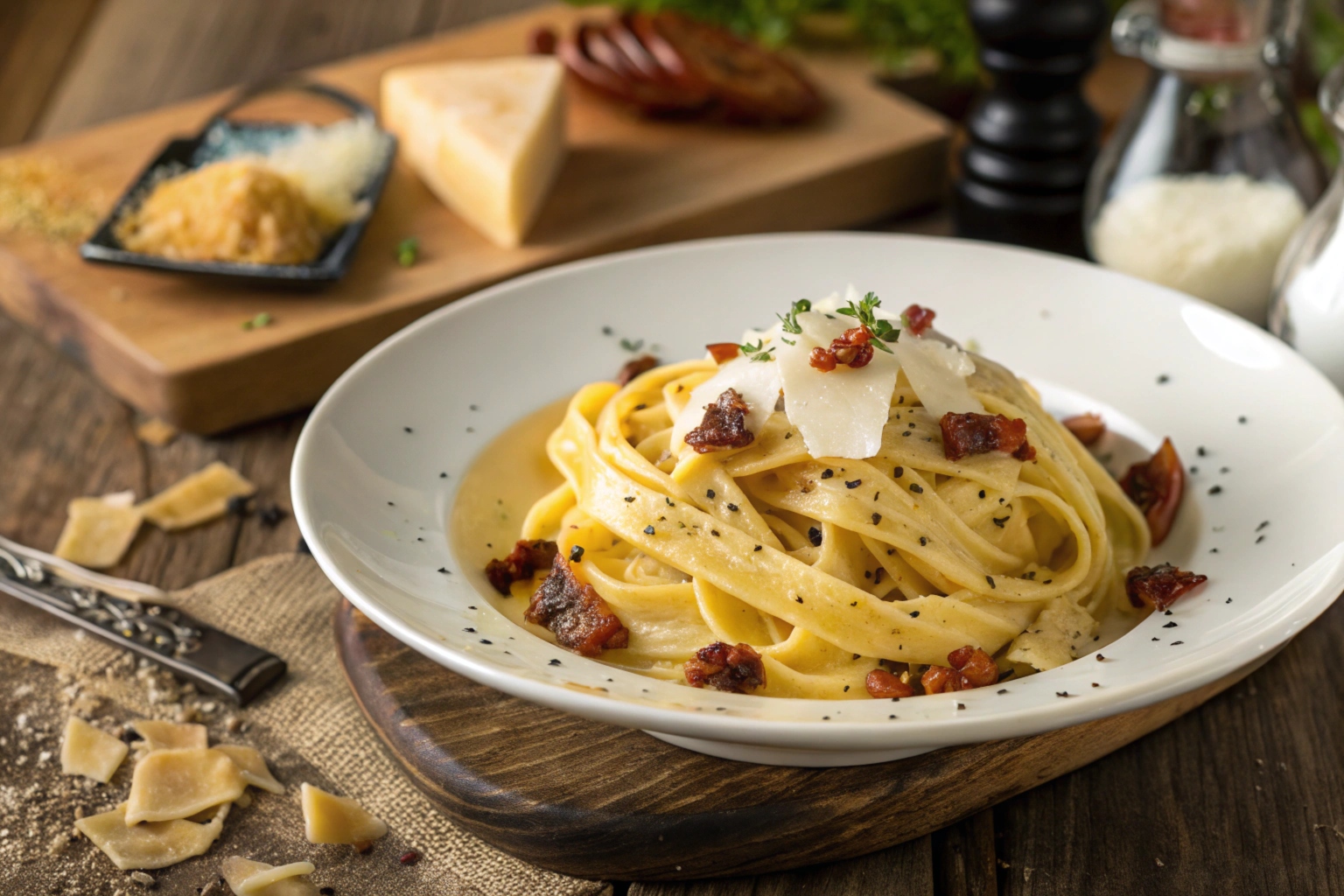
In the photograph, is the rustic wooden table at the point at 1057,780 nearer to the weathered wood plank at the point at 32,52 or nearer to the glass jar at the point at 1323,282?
the weathered wood plank at the point at 32,52

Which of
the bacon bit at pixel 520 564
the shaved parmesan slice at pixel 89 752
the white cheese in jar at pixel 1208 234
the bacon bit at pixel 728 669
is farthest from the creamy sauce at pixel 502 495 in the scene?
→ the white cheese in jar at pixel 1208 234

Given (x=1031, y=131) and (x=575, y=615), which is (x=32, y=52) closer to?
(x=1031, y=131)

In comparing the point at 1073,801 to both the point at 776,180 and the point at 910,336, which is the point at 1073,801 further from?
the point at 776,180

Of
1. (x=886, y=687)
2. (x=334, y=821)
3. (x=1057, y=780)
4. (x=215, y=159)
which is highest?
(x=886, y=687)

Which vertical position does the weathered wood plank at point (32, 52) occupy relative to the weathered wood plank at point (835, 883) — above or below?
below

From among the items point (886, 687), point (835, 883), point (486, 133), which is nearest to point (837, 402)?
point (886, 687)

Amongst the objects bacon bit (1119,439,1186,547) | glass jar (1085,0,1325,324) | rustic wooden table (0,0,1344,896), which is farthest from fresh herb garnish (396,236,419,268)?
bacon bit (1119,439,1186,547)
